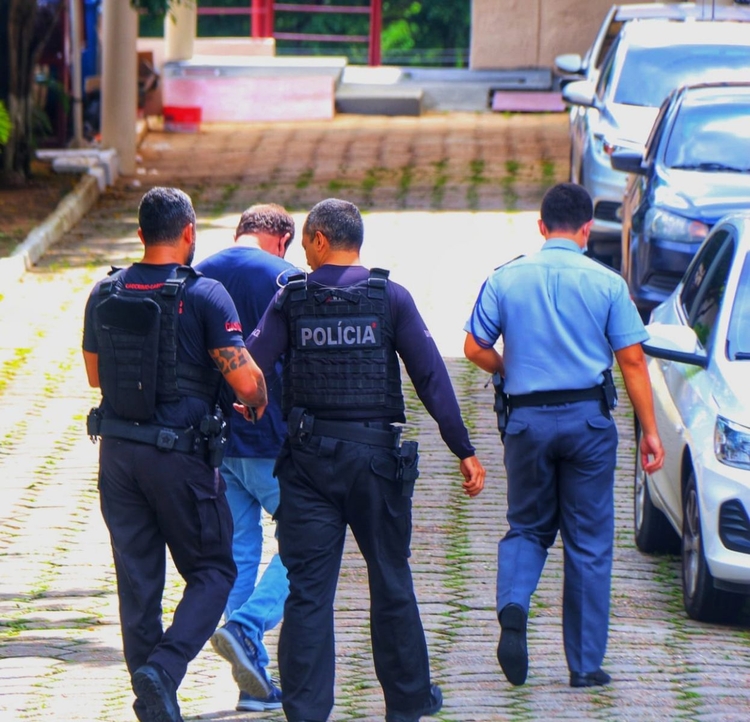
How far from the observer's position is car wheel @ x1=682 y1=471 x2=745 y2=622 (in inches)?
245

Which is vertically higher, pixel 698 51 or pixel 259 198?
pixel 698 51

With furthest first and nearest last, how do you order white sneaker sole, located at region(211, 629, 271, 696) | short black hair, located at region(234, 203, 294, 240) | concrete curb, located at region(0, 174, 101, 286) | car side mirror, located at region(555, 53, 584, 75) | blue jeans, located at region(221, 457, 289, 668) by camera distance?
1. car side mirror, located at region(555, 53, 584, 75)
2. concrete curb, located at region(0, 174, 101, 286)
3. short black hair, located at region(234, 203, 294, 240)
4. blue jeans, located at region(221, 457, 289, 668)
5. white sneaker sole, located at region(211, 629, 271, 696)

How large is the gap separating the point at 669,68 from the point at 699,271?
20.9ft

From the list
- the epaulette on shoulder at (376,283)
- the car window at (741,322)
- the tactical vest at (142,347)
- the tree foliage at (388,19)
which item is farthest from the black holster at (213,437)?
the tree foliage at (388,19)

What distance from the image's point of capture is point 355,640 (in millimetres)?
6289

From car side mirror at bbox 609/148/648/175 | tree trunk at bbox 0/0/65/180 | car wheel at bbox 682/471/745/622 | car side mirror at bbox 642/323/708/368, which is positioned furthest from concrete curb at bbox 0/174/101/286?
car wheel at bbox 682/471/745/622

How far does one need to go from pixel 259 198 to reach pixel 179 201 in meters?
11.0

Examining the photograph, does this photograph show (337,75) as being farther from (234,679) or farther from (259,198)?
(234,679)

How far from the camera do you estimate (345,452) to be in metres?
5.01

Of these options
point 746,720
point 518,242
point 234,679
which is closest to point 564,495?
point 746,720

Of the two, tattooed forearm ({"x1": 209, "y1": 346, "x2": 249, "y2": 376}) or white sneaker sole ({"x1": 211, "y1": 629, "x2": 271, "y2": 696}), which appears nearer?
tattooed forearm ({"x1": 209, "y1": 346, "x2": 249, "y2": 376})

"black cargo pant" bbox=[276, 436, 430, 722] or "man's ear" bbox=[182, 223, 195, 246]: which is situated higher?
"man's ear" bbox=[182, 223, 195, 246]

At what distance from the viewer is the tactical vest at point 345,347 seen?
504 centimetres

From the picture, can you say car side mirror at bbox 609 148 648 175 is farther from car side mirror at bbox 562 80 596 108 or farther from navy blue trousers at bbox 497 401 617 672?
navy blue trousers at bbox 497 401 617 672
